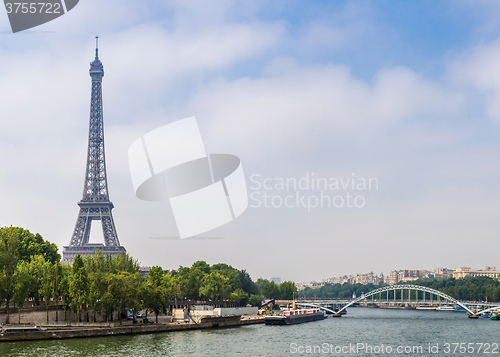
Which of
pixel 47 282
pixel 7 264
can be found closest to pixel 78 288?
pixel 47 282

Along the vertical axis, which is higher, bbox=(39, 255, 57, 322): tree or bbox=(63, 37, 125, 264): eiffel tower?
bbox=(63, 37, 125, 264): eiffel tower

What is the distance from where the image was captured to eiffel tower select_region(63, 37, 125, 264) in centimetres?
10819

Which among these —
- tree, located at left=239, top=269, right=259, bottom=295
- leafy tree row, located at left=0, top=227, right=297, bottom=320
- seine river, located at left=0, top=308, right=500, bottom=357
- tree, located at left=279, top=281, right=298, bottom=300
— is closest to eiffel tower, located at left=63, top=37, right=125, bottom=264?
tree, located at left=239, top=269, right=259, bottom=295

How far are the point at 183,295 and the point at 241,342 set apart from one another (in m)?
38.2

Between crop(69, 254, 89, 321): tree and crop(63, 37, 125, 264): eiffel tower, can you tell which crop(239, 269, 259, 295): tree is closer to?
crop(63, 37, 125, 264): eiffel tower

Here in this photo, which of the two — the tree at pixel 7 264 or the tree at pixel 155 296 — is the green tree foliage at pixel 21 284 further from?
the tree at pixel 155 296

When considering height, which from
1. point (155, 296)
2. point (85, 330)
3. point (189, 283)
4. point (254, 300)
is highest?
point (155, 296)

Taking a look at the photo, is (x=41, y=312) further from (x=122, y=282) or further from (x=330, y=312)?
(x=330, y=312)

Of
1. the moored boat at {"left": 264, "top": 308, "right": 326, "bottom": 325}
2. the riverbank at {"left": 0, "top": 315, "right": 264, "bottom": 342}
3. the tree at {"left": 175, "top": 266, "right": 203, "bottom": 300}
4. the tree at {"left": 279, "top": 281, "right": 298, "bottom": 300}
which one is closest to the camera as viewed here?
the riverbank at {"left": 0, "top": 315, "right": 264, "bottom": 342}

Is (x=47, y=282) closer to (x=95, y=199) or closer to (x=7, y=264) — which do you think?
(x=7, y=264)

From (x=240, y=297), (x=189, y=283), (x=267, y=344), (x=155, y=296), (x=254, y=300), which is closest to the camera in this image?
(x=267, y=344)

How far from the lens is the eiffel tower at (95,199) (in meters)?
108

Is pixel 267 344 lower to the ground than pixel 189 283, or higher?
lower

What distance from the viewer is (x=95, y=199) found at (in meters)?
114
